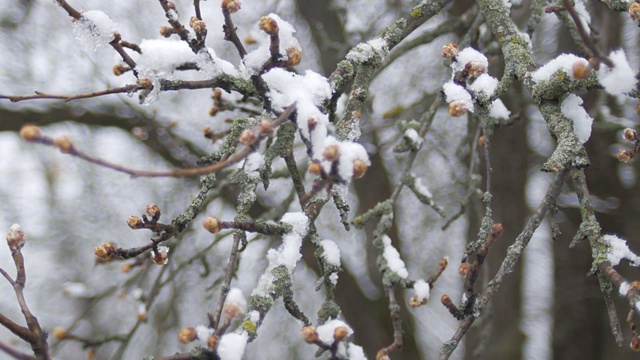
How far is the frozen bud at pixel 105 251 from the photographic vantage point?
53.4 inches

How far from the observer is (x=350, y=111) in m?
1.70

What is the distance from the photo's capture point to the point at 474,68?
158 centimetres

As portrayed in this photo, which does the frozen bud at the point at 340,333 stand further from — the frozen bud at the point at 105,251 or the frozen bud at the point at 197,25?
the frozen bud at the point at 197,25

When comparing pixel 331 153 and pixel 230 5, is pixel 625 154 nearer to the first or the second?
pixel 331 153

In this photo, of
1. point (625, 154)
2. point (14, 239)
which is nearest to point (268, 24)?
point (14, 239)

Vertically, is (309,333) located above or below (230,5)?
below

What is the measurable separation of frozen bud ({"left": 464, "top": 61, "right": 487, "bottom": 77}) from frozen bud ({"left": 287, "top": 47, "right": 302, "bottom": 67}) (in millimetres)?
537

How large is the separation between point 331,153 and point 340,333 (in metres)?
0.40

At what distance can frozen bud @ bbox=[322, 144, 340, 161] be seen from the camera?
1075 mm

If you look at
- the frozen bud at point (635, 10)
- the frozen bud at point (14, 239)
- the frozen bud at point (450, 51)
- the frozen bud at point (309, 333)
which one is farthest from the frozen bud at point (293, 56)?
the frozen bud at point (635, 10)

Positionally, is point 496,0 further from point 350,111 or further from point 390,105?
point 390,105

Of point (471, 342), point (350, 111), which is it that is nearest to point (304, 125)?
point (350, 111)

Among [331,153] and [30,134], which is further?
[331,153]

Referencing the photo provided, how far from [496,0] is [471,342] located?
3.62 meters
